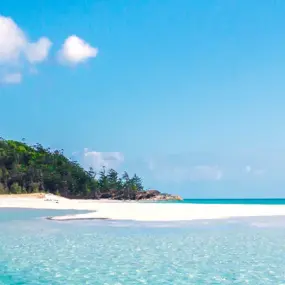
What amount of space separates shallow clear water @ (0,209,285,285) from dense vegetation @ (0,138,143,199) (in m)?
73.8

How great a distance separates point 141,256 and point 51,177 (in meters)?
92.6

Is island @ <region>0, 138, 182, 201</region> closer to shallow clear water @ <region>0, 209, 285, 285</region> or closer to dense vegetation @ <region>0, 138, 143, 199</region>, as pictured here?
dense vegetation @ <region>0, 138, 143, 199</region>

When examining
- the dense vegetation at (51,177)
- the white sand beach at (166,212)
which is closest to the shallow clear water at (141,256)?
the white sand beach at (166,212)

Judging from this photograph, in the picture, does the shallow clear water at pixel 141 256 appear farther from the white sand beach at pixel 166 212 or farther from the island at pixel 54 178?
the island at pixel 54 178

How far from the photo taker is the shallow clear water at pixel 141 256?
11.5m

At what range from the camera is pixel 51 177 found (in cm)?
10462

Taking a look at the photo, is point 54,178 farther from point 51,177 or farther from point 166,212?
point 166,212

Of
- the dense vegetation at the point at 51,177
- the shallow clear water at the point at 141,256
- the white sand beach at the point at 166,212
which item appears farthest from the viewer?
the dense vegetation at the point at 51,177

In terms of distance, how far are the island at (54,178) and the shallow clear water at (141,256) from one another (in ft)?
243

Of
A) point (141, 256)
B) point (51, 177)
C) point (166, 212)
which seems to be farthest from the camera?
point (51, 177)

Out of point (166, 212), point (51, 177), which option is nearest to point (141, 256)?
point (166, 212)

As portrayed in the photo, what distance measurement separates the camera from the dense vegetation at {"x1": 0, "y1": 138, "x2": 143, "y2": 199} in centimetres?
9781

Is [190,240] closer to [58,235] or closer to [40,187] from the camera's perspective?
[58,235]

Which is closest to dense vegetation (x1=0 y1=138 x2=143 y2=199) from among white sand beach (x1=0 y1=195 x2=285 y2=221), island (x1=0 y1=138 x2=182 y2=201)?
island (x1=0 y1=138 x2=182 y2=201)
